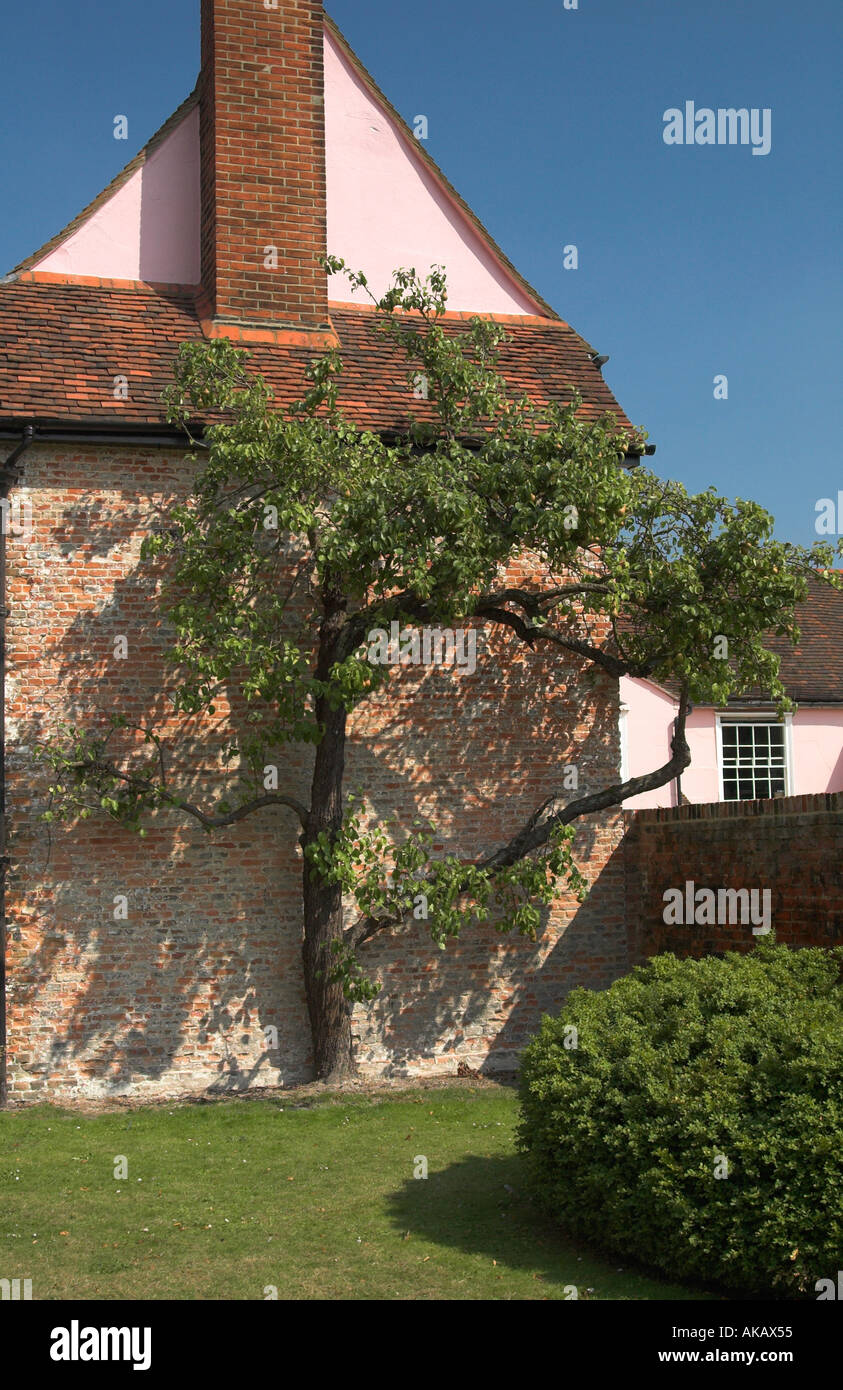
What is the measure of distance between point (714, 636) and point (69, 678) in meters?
5.74

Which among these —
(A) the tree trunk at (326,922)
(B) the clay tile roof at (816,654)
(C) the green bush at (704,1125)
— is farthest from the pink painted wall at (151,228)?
(B) the clay tile roof at (816,654)

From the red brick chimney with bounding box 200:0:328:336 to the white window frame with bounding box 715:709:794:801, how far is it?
1264 centimetres

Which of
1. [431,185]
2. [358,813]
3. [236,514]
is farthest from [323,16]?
[358,813]

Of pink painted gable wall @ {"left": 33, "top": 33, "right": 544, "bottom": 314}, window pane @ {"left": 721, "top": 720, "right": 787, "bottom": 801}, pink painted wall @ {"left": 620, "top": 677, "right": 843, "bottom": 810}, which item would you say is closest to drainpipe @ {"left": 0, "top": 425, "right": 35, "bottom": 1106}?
pink painted gable wall @ {"left": 33, "top": 33, "right": 544, "bottom": 314}

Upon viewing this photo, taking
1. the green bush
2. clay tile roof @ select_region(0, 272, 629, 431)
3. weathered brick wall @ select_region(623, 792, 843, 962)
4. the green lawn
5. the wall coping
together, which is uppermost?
clay tile roof @ select_region(0, 272, 629, 431)

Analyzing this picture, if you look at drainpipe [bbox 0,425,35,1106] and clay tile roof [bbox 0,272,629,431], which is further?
clay tile roof [bbox 0,272,629,431]

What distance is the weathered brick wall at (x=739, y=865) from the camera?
9.36 m

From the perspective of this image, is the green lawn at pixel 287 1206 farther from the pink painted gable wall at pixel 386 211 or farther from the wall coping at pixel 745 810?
the pink painted gable wall at pixel 386 211

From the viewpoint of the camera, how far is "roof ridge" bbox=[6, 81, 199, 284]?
1259cm

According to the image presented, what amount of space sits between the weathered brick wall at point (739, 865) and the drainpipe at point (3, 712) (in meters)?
5.91

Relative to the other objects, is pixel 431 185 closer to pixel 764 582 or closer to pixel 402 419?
pixel 402 419

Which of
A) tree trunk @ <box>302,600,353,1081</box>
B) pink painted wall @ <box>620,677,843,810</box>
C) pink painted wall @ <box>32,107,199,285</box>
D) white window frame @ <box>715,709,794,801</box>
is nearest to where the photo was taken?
Answer: tree trunk @ <box>302,600,353,1081</box>

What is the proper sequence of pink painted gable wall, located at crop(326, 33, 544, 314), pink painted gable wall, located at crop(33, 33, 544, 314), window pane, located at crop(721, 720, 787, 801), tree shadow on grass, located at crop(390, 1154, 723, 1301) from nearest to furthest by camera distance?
tree shadow on grass, located at crop(390, 1154, 723, 1301), pink painted gable wall, located at crop(33, 33, 544, 314), pink painted gable wall, located at crop(326, 33, 544, 314), window pane, located at crop(721, 720, 787, 801)

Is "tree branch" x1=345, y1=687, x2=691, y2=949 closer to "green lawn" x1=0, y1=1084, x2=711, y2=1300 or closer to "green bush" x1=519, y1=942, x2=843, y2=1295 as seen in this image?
"green lawn" x1=0, y1=1084, x2=711, y2=1300
